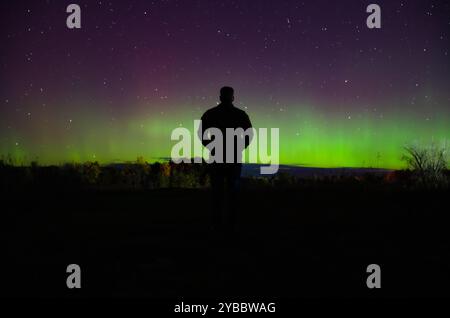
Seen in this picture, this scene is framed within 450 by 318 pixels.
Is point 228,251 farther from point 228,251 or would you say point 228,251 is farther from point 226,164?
point 226,164

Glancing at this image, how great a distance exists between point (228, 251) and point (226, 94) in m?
2.63

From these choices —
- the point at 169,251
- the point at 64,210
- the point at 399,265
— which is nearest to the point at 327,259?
the point at 399,265

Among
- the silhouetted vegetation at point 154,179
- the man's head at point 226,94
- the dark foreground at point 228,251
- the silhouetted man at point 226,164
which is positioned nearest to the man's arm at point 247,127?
the silhouetted man at point 226,164

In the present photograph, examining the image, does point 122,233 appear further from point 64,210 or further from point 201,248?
point 64,210

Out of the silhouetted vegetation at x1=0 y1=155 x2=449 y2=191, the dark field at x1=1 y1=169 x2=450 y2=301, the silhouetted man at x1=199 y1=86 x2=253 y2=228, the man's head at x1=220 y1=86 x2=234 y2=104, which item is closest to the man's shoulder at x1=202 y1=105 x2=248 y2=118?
the silhouetted man at x1=199 y1=86 x2=253 y2=228

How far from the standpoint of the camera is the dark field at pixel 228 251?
445 cm

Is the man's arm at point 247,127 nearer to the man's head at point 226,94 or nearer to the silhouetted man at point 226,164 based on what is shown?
the silhouetted man at point 226,164

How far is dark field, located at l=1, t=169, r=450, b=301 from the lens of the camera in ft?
14.6

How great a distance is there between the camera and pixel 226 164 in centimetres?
708

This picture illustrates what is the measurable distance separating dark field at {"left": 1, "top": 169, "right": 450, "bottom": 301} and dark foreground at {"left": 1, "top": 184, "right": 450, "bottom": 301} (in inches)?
0.6

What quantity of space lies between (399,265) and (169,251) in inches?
114

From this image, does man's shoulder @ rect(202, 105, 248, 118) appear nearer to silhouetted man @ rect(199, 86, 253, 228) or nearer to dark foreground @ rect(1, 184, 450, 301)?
silhouetted man @ rect(199, 86, 253, 228)

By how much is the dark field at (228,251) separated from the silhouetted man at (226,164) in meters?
0.41

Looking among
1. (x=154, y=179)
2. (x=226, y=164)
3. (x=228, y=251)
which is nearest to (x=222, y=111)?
(x=226, y=164)
